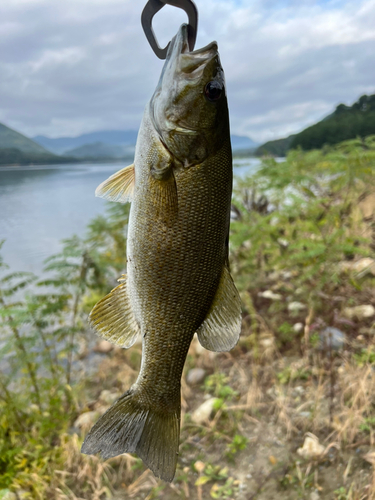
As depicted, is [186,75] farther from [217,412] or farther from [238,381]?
[238,381]

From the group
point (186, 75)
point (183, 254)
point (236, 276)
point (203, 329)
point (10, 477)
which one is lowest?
point (10, 477)

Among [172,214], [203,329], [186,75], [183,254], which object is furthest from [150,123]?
[203,329]

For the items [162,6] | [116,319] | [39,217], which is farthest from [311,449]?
[39,217]

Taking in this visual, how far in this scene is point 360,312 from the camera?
15.7ft

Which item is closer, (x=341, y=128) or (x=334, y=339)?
(x=334, y=339)

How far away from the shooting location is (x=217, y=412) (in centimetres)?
395

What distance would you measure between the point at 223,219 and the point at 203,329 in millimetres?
452

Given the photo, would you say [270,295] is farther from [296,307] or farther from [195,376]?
[195,376]

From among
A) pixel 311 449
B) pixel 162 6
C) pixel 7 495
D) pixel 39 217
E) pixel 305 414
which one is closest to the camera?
pixel 162 6

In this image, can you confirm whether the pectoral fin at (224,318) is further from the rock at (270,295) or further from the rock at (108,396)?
the rock at (270,295)

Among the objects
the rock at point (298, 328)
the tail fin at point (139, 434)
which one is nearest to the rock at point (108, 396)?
the rock at point (298, 328)

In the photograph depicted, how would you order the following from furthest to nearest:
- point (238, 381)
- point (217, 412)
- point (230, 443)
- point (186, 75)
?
point (238, 381)
point (217, 412)
point (230, 443)
point (186, 75)

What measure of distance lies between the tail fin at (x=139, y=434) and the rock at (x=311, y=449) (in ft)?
8.27

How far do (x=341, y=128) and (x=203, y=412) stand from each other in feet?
25.8
